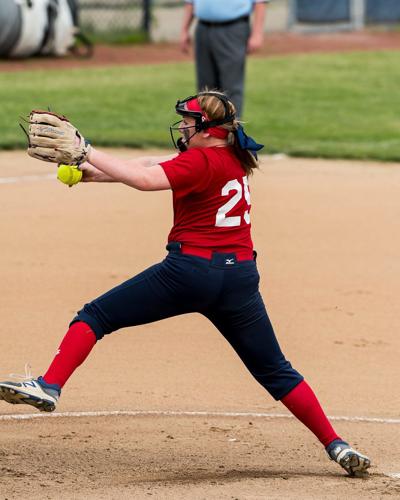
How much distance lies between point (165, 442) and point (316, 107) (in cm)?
1280

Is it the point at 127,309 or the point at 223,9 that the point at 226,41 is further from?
the point at 127,309

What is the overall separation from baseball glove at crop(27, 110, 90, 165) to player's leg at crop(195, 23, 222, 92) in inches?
333

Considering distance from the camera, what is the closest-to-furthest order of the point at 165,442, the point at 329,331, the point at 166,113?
the point at 165,442, the point at 329,331, the point at 166,113

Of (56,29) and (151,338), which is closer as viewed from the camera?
(151,338)

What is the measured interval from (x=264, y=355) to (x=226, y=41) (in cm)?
830

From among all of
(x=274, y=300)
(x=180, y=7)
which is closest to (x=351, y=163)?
(x=274, y=300)

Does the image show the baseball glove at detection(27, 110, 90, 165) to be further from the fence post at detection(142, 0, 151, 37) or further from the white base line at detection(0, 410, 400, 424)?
the fence post at detection(142, 0, 151, 37)

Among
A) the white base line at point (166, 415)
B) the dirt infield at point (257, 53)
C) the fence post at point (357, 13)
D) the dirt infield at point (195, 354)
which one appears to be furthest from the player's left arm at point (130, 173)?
the fence post at point (357, 13)

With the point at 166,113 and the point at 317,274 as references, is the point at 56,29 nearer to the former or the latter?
→ the point at 166,113

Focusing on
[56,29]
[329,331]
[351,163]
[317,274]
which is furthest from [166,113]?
[329,331]

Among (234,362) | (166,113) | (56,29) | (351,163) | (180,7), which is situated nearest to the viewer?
(234,362)

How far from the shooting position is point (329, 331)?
26.5 ft

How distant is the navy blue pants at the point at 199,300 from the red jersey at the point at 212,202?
0.07 metres

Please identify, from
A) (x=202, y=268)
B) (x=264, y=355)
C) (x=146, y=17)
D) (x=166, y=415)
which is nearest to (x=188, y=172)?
(x=202, y=268)
